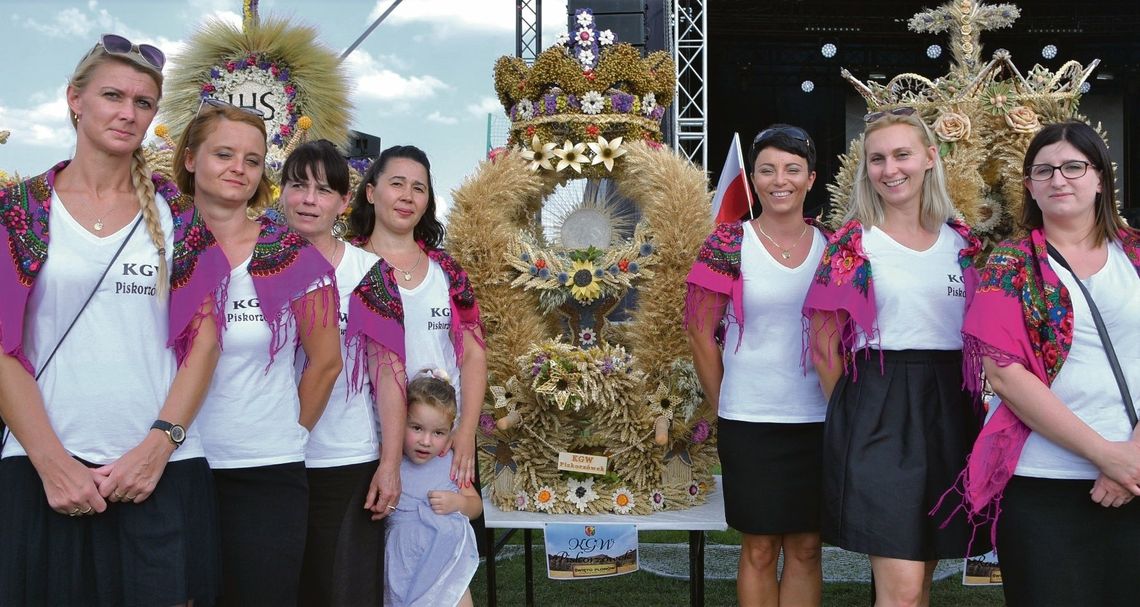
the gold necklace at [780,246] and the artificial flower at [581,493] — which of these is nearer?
the gold necklace at [780,246]

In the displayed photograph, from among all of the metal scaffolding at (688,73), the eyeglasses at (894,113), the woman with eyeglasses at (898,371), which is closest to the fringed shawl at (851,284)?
the woman with eyeglasses at (898,371)

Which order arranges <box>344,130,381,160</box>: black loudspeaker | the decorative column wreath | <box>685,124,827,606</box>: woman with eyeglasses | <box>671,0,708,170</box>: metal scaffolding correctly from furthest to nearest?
<box>671,0,708,170</box>: metal scaffolding, <box>344,130,381,160</box>: black loudspeaker, the decorative column wreath, <box>685,124,827,606</box>: woman with eyeglasses

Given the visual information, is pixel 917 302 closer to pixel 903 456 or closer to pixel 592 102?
pixel 903 456

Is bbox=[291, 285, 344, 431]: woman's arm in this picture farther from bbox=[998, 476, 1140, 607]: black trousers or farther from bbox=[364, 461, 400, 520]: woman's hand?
bbox=[998, 476, 1140, 607]: black trousers

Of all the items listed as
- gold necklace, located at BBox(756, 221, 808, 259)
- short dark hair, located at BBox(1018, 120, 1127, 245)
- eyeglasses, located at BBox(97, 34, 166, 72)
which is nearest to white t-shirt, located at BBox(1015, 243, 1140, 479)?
short dark hair, located at BBox(1018, 120, 1127, 245)

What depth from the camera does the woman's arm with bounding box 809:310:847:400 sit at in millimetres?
2357

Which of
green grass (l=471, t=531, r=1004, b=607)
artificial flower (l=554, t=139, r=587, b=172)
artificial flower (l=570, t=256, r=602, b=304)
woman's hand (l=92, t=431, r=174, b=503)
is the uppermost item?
artificial flower (l=554, t=139, r=587, b=172)

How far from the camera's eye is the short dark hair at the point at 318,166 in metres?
2.39

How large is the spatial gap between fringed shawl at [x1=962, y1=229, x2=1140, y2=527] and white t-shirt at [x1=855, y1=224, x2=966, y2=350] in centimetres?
14

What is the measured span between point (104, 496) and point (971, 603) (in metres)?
3.36

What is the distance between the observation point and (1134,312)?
1.97 m

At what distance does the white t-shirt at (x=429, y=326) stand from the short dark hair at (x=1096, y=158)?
1.53 metres

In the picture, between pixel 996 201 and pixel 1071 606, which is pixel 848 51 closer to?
pixel 996 201

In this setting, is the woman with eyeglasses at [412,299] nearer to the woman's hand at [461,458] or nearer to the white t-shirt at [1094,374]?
the woman's hand at [461,458]
